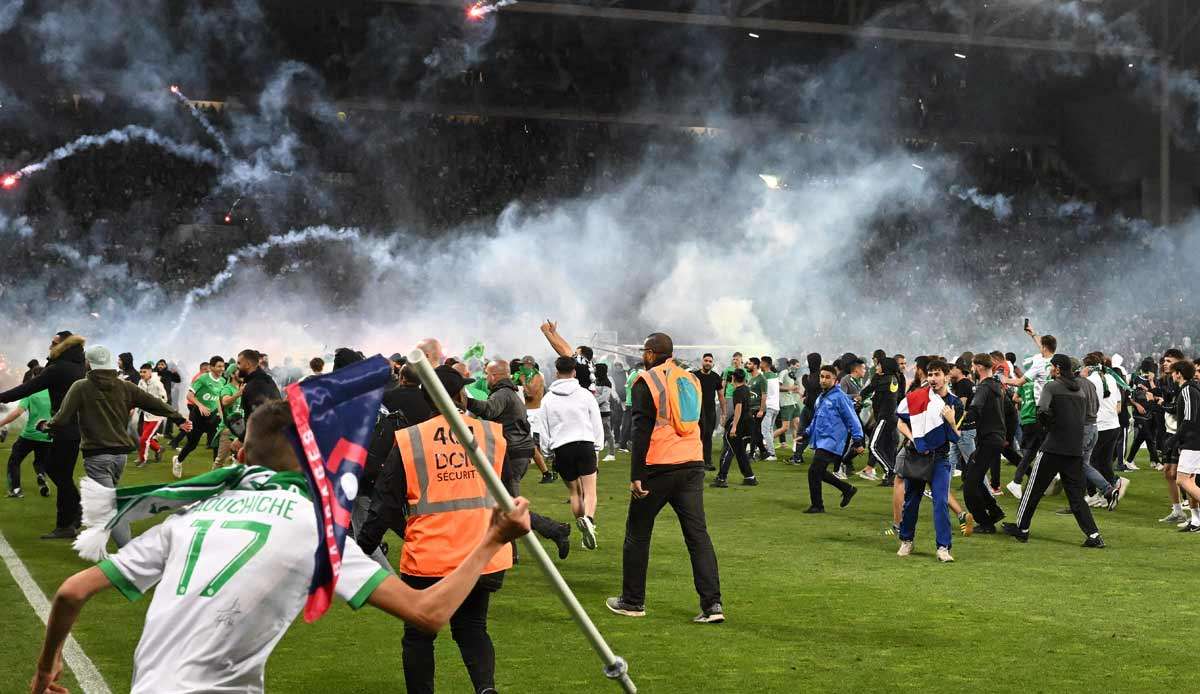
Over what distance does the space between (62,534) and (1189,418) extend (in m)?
10.2

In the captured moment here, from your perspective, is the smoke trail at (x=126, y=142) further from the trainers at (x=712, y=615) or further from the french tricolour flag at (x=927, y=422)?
the trainers at (x=712, y=615)

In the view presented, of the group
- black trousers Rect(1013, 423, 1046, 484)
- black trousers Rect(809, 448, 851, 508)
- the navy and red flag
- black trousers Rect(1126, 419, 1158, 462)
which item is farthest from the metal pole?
black trousers Rect(1126, 419, 1158, 462)

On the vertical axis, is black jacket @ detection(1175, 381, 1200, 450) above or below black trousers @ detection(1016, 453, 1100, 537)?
above

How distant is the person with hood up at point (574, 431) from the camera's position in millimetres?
12289

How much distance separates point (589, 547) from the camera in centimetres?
1170

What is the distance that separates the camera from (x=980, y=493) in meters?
13.1

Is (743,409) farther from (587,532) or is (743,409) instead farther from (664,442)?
(664,442)

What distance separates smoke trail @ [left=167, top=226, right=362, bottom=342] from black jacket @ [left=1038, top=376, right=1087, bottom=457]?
97.1 ft

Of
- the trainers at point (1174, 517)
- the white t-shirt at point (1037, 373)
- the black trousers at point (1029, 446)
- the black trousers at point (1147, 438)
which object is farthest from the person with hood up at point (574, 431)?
the black trousers at point (1147, 438)

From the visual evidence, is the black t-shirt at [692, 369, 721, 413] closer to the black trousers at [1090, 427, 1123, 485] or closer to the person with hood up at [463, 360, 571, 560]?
the black trousers at [1090, 427, 1123, 485]

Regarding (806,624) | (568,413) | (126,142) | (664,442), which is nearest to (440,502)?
(664,442)

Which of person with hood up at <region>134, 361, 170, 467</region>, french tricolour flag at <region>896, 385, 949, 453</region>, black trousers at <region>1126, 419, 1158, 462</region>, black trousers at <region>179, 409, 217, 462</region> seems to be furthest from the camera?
person with hood up at <region>134, 361, 170, 467</region>

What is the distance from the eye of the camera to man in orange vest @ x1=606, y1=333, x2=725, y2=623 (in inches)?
336

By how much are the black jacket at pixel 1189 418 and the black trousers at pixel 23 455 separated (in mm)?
10916
